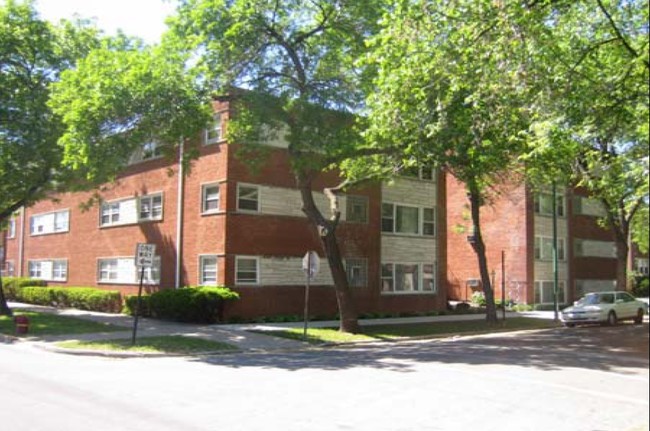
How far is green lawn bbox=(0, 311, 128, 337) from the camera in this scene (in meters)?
20.3

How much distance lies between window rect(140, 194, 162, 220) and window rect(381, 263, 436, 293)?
34.5 feet

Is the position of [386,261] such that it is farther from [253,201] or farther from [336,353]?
[336,353]

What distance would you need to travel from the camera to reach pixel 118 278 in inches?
1230

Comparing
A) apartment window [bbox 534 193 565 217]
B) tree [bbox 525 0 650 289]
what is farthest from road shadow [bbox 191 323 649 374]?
Answer: apartment window [bbox 534 193 565 217]

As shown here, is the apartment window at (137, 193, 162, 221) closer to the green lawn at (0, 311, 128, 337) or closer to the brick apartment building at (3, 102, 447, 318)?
the brick apartment building at (3, 102, 447, 318)

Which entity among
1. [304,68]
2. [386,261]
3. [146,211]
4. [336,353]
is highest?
[304,68]

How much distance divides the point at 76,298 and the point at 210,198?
30.5ft

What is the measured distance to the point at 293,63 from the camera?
2066 cm

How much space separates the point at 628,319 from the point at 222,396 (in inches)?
961

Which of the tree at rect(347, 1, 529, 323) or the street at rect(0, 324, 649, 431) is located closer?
the tree at rect(347, 1, 529, 323)

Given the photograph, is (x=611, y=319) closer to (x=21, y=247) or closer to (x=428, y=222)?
(x=428, y=222)

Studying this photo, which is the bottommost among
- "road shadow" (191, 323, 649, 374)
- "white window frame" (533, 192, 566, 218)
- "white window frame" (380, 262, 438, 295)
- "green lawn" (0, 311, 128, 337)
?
"road shadow" (191, 323, 649, 374)

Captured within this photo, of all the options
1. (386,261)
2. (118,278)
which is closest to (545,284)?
(386,261)

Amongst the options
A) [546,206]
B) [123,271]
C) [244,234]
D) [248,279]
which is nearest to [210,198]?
[244,234]
